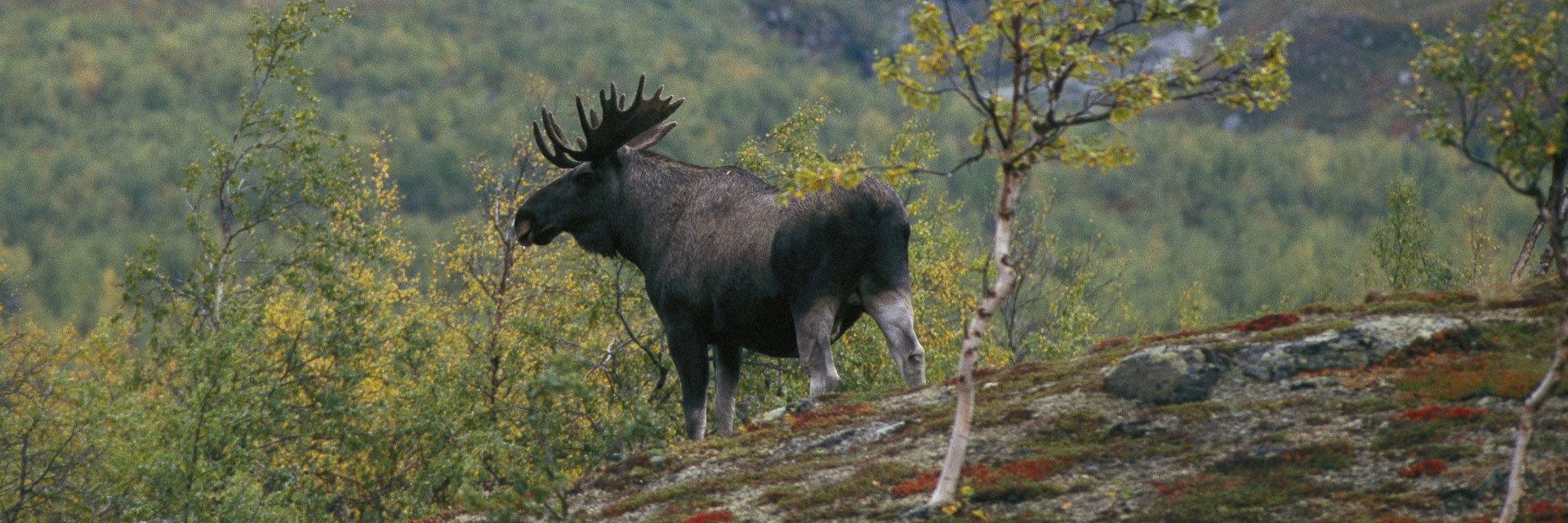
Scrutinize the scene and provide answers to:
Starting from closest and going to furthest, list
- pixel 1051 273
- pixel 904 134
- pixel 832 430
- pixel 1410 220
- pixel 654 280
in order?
pixel 832 430 < pixel 654 280 < pixel 904 134 < pixel 1410 220 < pixel 1051 273

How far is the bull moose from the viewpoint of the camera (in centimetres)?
1587

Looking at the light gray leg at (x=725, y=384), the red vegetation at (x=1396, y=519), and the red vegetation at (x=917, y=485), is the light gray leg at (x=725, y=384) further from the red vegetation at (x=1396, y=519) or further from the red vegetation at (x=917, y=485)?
the red vegetation at (x=1396, y=519)

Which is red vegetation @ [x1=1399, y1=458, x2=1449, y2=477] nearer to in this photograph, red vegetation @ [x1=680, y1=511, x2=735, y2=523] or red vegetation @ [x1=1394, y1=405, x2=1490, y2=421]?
red vegetation @ [x1=1394, y1=405, x2=1490, y2=421]

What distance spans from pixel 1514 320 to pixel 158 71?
660 ft

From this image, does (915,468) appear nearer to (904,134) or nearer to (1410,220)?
(904,134)

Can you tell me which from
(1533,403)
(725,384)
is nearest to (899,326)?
(725,384)

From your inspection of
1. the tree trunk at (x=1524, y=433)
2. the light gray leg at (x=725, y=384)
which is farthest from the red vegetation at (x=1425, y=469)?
the light gray leg at (x=725, y=384)

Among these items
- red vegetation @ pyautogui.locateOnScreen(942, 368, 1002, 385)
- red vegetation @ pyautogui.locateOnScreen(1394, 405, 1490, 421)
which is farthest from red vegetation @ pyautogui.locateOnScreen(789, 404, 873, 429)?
red vegetation @ pyautogui.locateOnScreen(1394, 405, 1490, 421)

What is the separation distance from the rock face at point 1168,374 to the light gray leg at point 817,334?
3258 millimetres

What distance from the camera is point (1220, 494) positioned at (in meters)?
11.0

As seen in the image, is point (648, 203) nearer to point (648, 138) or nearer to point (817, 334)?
point (648, 138)

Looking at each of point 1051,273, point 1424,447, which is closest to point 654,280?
point 1424,447

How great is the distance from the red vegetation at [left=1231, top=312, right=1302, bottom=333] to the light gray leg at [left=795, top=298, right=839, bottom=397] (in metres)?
4.89

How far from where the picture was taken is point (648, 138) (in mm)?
19188
